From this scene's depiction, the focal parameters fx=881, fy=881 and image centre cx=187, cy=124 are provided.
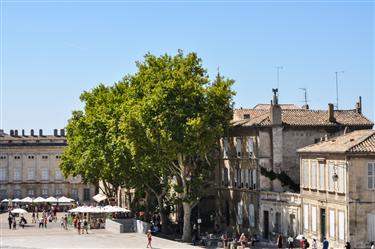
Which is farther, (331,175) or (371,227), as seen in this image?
(331,175)

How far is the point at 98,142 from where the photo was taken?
8519 cm

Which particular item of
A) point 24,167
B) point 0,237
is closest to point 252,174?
point 0,237

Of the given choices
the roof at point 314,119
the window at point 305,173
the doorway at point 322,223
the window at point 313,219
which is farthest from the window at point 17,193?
the doorway at point 322,223

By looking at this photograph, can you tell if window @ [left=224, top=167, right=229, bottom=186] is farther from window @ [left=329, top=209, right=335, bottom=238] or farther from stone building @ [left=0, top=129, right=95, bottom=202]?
stone building @ [left=0, top=129, right=95, bottom=202]

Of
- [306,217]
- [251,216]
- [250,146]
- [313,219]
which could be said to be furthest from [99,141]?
[313,219]

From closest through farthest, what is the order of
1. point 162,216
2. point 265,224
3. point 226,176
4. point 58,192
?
point 265,224
point 162,216
point 226,176
point 58,192

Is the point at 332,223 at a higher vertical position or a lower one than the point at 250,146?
lower

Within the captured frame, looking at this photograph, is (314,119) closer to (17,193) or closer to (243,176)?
(243,176)

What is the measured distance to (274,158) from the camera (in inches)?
2879

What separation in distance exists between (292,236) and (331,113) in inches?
508

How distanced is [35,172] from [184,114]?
2869 inches

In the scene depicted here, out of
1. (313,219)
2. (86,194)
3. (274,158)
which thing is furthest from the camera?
(86,194)

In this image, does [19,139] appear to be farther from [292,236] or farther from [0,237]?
[292,236]

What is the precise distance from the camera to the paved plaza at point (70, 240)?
214ft
